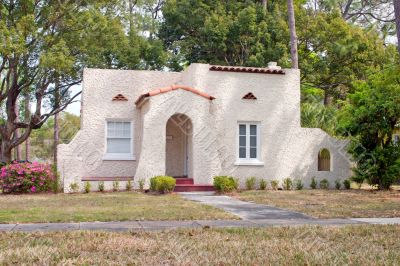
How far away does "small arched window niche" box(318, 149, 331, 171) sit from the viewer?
74.6ft

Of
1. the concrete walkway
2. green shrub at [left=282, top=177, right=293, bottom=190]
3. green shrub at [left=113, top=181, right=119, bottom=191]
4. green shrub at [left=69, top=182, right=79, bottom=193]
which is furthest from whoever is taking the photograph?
green shrub at [left=282, top=177, right=293, bottom=190]

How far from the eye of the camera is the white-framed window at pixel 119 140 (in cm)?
2048

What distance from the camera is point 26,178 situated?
59.7 feet

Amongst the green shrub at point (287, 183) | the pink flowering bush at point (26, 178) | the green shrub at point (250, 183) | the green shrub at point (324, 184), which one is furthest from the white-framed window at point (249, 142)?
the pink flowering bush at point (26, 178)

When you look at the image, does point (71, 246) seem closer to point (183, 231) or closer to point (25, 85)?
point (183, 231)

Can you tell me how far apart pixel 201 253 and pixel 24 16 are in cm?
1872

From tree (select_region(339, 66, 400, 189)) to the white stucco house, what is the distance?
48.7 inches

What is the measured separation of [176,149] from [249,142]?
3151mm

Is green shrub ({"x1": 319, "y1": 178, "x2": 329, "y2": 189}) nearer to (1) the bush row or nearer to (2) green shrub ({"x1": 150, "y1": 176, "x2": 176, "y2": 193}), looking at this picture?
(1) the bush row

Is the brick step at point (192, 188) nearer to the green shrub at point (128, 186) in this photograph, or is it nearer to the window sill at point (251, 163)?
the green shrub at point (128, 186)

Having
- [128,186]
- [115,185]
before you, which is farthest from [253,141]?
[115,185]

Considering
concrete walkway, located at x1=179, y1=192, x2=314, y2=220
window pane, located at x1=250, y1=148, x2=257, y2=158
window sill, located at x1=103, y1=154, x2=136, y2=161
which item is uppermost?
window pane, located at x1=250, y1=148, x2=257, y2=158

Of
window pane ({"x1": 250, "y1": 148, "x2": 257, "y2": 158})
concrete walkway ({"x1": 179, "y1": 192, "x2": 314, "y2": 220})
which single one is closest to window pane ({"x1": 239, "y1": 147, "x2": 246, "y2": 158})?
window pane ({"x1": 250, "y1": 148, "x2": 257, "y2": 158})

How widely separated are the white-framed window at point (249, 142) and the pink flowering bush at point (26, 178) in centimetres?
756
